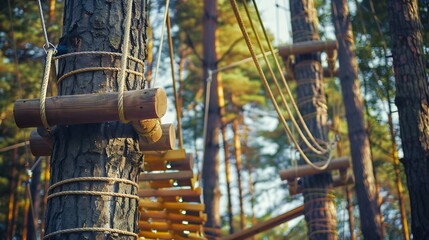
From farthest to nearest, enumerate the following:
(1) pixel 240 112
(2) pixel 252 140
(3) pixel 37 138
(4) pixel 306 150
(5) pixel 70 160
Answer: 1. (2) pixel 252 140
2. (1) pixel 240 112
3. (4) pixel 306 150
4. (3) pixel 37 138
5. (5) pixel 70 160

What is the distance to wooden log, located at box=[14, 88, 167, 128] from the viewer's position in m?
2.04

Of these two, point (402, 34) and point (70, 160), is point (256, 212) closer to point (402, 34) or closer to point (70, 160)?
point (402, 34)

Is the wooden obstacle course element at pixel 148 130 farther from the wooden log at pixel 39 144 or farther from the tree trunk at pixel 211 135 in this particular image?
the tree trunk at pixel 211 135

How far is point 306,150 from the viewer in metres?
5.20

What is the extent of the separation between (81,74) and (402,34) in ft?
7.77

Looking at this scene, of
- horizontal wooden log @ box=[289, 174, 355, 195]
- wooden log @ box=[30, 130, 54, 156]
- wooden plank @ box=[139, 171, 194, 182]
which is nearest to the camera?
wooden log @ box=[30, 130, 54, 156]

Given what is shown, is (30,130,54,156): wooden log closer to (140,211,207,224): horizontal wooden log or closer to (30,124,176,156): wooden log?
(30,124,176,156): wooden log

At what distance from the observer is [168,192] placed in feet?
13.6

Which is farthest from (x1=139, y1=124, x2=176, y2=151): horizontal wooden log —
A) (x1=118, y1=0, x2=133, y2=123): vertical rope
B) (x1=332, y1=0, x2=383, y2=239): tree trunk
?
(x1=332, y1=0, x2=383, y2=239): tree trunk

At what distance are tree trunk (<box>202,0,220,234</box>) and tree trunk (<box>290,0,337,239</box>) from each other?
2122 millimetres

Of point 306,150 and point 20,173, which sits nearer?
point 306,150

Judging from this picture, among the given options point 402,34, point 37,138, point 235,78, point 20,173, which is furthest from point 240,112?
point 37,138

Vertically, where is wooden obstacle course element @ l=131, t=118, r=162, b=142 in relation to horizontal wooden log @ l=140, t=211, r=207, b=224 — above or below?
below

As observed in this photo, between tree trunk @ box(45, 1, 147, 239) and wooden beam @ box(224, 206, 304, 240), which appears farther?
wooden beam @ box(224, 206, 304, 240)
